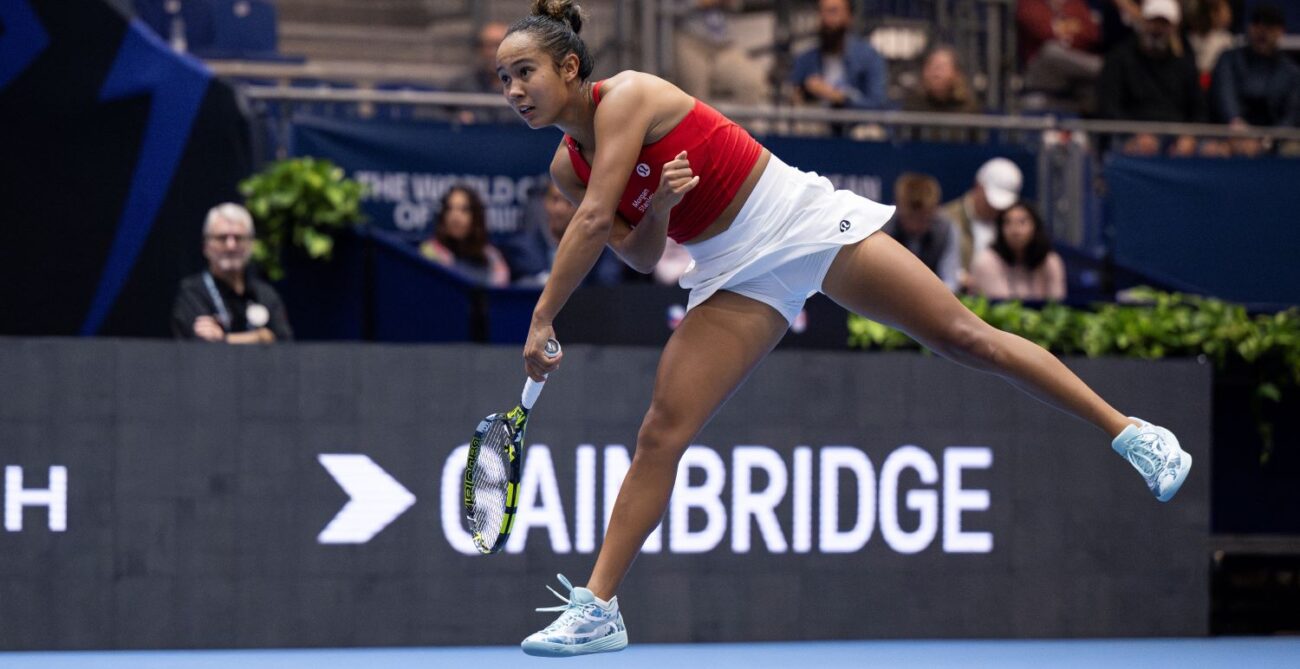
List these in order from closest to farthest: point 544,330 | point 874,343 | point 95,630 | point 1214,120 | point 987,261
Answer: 1. point 544,330
2. point 95,630
3. point 874,343
4. point 987,261
5. point 1214,120

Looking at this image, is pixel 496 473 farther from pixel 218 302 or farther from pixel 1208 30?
pixel 1208 30

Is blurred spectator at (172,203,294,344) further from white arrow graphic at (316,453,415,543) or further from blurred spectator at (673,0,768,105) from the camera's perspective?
blurred spectator at (673,0,768,105)

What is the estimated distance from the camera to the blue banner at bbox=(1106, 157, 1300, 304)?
33.7 feet

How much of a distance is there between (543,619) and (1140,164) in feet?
17.6

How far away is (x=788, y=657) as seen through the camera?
656cm

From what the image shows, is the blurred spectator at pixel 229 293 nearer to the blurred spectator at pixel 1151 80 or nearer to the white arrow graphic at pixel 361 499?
the white arrow graphic at pixel 361 499

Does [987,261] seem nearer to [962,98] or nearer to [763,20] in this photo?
[962,98]

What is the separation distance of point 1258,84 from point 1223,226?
2.17m

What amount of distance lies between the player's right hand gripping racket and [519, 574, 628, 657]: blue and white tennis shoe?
297 millimetres

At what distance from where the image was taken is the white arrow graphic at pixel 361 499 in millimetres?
6621

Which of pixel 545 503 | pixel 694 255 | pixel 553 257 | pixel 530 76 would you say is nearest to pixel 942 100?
pixel 553 257

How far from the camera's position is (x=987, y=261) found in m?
9.45

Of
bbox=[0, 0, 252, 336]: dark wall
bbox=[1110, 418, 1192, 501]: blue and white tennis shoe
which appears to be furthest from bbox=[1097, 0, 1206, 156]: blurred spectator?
bbox=[1110, 418, 1192, 501]: blue and white tennis shoe

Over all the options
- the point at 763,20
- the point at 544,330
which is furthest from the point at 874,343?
the point at 763,20
